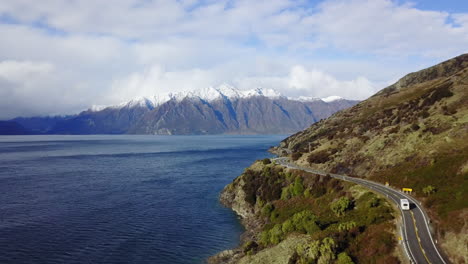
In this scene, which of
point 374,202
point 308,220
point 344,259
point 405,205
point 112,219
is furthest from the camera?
point 112,219

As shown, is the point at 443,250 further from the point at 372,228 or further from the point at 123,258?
the point at 123,258

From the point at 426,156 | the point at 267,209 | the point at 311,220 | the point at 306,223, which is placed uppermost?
the point at 426,156

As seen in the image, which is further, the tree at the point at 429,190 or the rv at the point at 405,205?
the tree at the point at 429,190

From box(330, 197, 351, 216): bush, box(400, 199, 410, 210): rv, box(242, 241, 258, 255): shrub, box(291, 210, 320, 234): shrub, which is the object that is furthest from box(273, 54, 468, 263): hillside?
box(242, 241, 258, 255): shrub

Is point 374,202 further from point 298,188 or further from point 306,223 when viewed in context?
point 298,188

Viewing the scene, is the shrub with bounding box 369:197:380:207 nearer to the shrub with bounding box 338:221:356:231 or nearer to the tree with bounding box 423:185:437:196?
the shrub with bounding box 338:221:356:231

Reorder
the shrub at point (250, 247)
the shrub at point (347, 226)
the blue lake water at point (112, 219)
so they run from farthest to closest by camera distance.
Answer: the blue lake water at point (112, 219), the shrub at point (250, 247), the shrub at point (347, 226)

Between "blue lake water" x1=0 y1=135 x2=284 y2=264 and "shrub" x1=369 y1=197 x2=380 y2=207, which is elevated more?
"shrub" x1=369 y1=197 x2=380 y2=207

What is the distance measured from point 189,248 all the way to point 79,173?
92542 millimetres

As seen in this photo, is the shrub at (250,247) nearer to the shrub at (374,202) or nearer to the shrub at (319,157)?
the shrub at (374,202)

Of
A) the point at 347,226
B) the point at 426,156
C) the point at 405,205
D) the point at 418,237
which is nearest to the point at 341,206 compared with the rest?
the point at 347,226

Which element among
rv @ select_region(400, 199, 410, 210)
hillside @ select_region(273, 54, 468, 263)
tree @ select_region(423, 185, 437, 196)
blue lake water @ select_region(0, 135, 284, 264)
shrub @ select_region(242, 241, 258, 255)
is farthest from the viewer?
blue lake water @ select_region(0, 135, 284, 264)

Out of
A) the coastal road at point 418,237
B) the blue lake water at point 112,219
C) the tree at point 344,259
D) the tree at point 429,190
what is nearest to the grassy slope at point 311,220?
the tree at point 344,259

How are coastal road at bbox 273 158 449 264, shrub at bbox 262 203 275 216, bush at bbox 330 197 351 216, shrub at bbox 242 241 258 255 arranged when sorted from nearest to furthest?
coastal road at bbox 273 158 449 264
shrub at bbox 242 241 258 255
bush at bbox 330 197 351 216
shrub at bbox 262 203 275 216
